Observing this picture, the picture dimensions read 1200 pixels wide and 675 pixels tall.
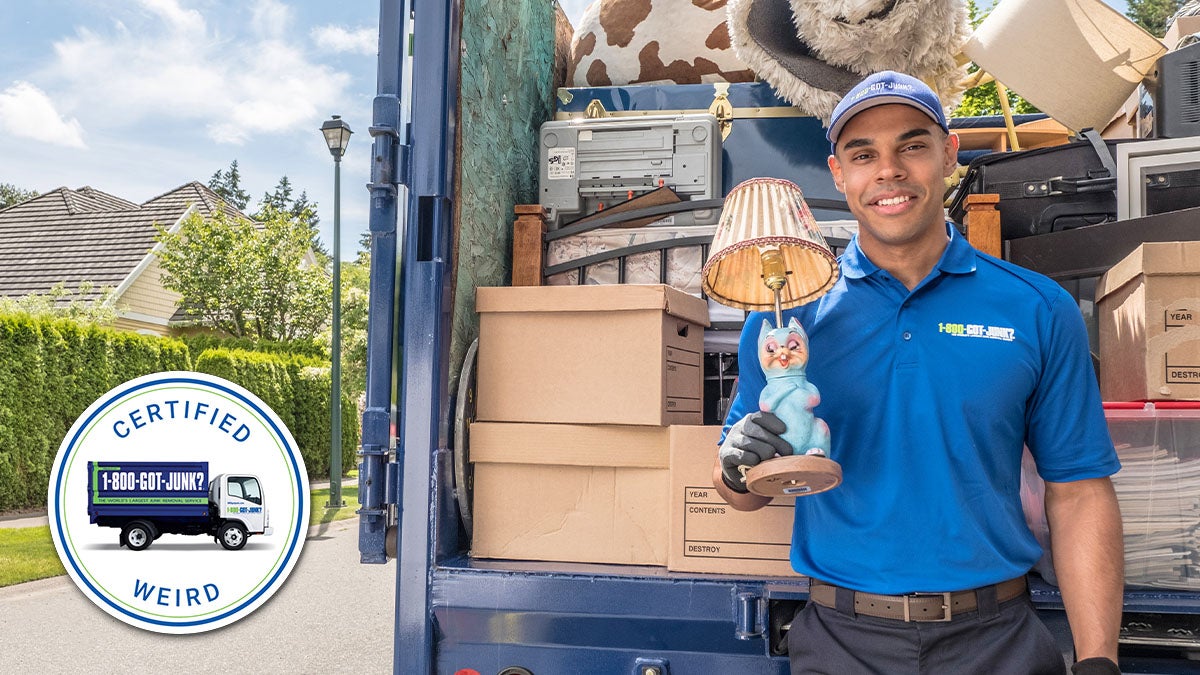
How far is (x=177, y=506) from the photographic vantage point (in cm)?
564

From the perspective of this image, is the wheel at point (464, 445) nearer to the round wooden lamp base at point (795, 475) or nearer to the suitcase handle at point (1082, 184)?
the round wooden lamp base at point (795, 475)

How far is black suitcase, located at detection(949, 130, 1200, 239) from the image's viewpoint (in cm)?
280

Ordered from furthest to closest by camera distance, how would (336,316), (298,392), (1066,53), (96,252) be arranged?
1. (96,252)
2. (298,392)
3. (336,316)
4. (1066,53)

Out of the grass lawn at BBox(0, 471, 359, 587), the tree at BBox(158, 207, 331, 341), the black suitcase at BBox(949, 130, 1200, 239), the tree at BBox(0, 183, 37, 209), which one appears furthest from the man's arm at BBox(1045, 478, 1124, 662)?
the tree at BBox(0, 183, 37, 209)

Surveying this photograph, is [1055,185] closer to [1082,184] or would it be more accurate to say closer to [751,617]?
[1082,184]

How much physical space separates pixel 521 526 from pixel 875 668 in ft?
3.13

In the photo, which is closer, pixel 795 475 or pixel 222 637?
pixel 795 475

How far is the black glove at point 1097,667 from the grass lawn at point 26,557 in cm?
903

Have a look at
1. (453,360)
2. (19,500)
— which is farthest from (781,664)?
(19,500)

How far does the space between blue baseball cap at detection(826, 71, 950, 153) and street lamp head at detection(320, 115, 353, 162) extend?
43.7ft

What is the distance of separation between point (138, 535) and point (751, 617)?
13.2 ft

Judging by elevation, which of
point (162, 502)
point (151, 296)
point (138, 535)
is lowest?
point (138, 535)

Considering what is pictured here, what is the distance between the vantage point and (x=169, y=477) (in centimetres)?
498

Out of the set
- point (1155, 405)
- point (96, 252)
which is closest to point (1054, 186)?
point (1155, 405)
